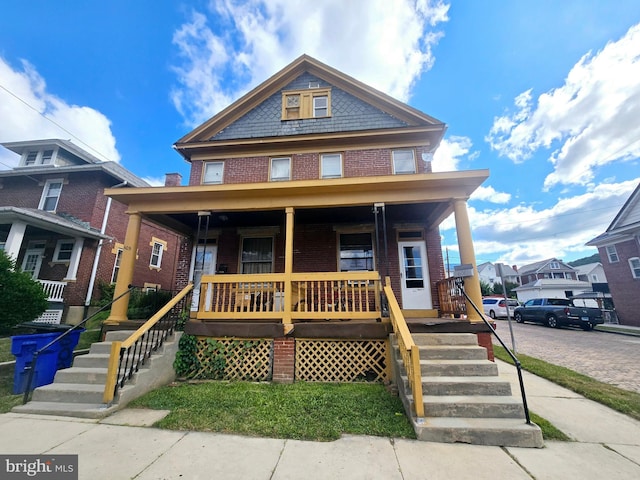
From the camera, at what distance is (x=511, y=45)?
11.3 metres

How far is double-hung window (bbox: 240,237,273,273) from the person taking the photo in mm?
8745

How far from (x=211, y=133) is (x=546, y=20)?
12.7 m

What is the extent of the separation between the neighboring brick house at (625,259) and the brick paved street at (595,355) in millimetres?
5069

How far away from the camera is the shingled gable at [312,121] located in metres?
9.13

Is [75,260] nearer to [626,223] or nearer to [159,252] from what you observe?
[159,252]

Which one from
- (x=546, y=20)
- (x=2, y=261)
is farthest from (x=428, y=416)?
(x=546, y=20)

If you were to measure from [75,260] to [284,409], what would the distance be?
42.8 feet

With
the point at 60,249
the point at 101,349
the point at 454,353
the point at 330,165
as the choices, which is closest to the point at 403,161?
the point at 330,165

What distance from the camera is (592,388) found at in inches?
202

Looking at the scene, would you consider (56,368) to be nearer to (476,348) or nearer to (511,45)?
(476,348)

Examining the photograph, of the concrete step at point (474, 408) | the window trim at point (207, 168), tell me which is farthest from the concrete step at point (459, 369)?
the window trim at point (207, 168)

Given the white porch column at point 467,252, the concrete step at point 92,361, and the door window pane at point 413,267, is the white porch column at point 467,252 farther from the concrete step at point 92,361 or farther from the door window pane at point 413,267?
the concrete step at point 92,361

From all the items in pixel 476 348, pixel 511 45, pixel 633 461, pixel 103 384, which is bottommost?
pixel 633 461

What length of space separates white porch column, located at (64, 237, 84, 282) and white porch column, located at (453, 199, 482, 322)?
49.4 ft
